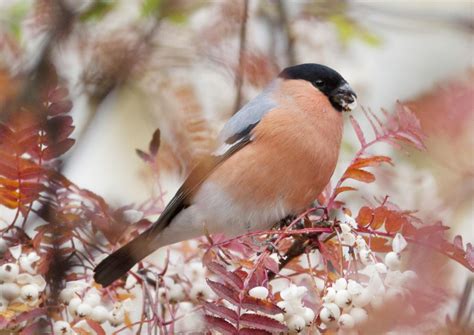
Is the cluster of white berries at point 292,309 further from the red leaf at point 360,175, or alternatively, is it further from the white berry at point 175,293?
the white berry at point 175,293

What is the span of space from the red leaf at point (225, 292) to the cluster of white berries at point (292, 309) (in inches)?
2.0

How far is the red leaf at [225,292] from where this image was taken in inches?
77.0

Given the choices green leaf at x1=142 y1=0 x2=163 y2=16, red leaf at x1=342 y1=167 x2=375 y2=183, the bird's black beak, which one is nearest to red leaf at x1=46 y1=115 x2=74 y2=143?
red leaf at x1=342 y1=167 x2=375 y2=183

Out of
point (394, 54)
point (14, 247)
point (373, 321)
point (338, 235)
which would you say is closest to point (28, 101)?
point (14, 247)

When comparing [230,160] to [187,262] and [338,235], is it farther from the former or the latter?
[338,235]

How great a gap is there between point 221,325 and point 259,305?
10cm

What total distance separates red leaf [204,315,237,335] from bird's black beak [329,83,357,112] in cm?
178

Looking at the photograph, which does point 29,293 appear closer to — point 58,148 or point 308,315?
point 58,148

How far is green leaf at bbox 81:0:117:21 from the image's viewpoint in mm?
3031

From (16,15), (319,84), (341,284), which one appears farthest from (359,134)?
(16,15)

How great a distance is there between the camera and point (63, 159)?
2.29m

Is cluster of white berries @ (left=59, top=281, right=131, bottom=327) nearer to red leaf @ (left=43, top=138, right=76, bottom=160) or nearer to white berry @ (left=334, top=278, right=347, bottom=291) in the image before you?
red leaf @ (left=43, top=138, right=76, bottom=160)

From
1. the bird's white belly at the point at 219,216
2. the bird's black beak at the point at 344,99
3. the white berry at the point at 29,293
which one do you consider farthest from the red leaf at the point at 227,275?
the bird's black beak at the point at 344,99

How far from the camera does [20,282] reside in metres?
2.18
